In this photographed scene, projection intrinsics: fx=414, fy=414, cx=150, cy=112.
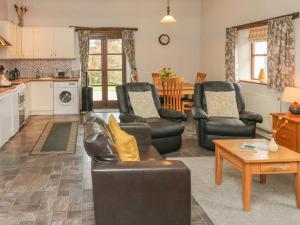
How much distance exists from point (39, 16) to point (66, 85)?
1.99 meters

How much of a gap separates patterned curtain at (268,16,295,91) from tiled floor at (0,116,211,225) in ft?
10.9

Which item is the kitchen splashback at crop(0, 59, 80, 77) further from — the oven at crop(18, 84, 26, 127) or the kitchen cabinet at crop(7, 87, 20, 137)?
the kitchen cabinet at crop(7, 87, 20, 137)

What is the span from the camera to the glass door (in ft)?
36.9

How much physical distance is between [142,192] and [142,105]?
354cm

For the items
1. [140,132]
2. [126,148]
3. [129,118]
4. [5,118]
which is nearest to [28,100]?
[5,118]

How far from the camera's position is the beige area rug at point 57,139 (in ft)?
21.0

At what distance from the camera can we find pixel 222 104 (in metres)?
6.70

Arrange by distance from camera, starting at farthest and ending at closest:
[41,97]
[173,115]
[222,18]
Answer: [41,97], [222,18], [173,115]

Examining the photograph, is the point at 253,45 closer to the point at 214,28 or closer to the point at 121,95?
the point at 214,28

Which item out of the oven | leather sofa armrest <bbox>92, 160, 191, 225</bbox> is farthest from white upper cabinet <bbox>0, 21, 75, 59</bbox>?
leather sofa armrest <bbox>92, 160, 191, 225</bbox>

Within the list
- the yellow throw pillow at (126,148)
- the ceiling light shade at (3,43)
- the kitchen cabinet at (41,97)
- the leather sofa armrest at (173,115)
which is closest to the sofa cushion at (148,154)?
the yellow throw pillow at (126,148)

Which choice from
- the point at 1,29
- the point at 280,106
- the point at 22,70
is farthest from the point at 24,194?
the point at 22,70

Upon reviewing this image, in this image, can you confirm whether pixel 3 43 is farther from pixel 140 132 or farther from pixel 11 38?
pixel 140 132

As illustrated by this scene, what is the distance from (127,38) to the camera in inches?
433
